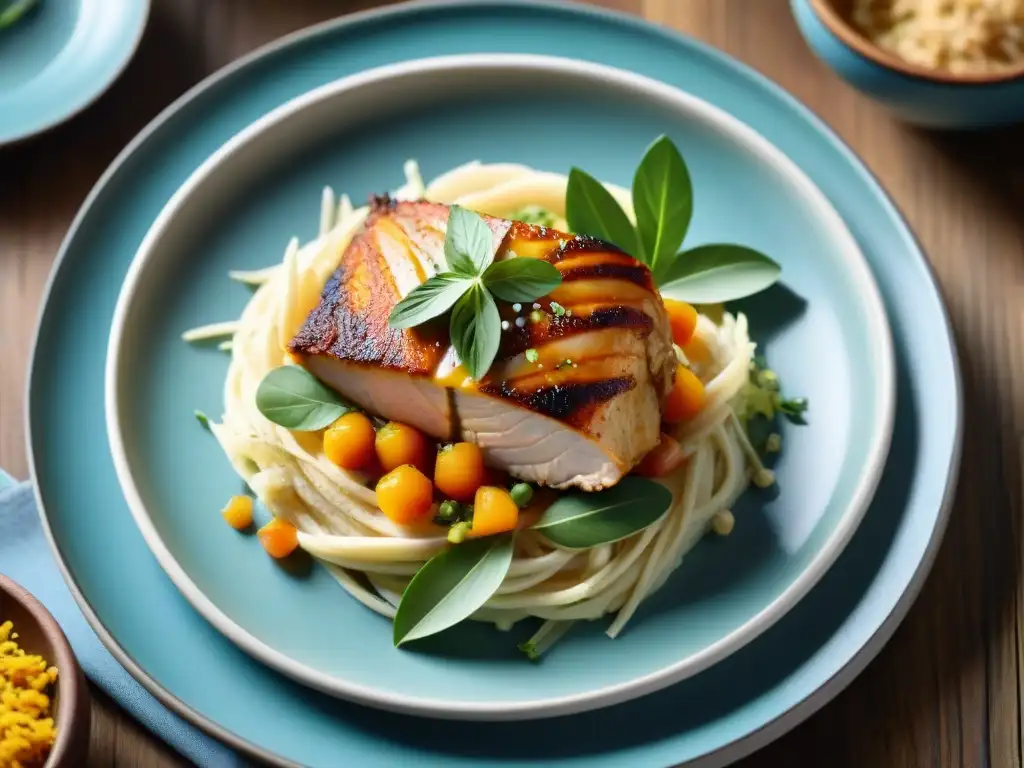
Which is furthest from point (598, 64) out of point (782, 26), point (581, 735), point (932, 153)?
point (581, 735)

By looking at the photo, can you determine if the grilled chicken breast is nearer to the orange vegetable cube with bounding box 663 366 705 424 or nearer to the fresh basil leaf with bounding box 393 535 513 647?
the orange vegetable cube with bounding box 663 366 705 424

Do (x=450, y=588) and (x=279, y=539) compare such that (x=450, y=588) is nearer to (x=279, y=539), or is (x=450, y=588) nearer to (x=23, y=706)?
(x=279, y=539)

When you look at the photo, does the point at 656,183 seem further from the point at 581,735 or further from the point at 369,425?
the point at 581,735

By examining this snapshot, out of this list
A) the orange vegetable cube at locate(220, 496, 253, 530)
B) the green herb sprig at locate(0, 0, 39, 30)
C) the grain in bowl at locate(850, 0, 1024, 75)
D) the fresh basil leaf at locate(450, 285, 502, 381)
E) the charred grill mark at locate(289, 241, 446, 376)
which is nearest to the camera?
the fresh basil leaf at locate(450, 285, 502, 381)

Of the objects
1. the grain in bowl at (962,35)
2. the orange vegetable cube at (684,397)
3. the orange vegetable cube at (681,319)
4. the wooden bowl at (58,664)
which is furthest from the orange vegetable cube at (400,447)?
the grain in bowl at (962,35)

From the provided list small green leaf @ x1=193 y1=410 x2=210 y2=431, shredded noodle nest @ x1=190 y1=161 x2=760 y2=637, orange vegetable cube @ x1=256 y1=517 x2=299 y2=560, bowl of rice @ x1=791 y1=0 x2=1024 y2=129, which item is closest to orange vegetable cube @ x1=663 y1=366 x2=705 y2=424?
shredded noodle nest @ x1=190 y1=161 x2=760 y2=637
